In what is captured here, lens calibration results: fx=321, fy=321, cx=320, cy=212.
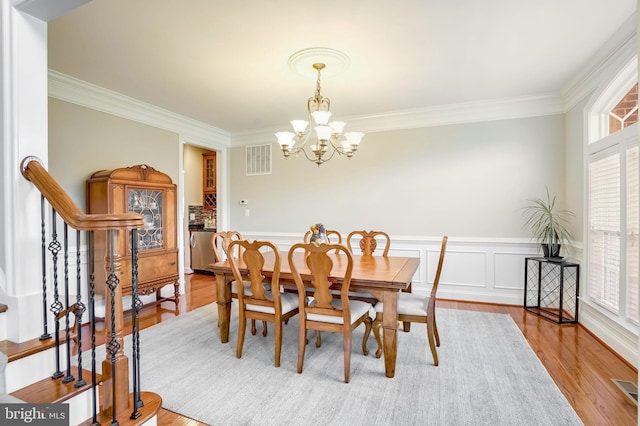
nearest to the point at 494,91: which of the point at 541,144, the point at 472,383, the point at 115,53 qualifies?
the point at 541,144

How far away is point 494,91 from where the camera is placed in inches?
147

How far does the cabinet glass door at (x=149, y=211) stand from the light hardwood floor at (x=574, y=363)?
0.84m

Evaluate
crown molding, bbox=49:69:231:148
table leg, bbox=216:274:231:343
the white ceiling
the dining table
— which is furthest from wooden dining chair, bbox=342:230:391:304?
crown molding, bbox=49:69:231:148

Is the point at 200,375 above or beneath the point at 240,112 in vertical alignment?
beneath

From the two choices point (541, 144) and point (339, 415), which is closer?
point (339, 415)

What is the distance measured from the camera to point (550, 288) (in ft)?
12.9

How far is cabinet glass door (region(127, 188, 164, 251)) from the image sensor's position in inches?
143

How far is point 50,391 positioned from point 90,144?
3023 millimetres

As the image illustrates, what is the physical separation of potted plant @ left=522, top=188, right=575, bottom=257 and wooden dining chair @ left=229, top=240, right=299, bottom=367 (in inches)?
118

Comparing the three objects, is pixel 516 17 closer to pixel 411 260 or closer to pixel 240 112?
pixel 411 260

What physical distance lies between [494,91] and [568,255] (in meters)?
2.09

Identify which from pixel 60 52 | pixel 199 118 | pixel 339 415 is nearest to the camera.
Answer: pixel 339 415

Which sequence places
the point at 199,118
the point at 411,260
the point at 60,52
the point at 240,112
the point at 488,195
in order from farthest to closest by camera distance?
the point at 199,118 → the point at 240,112 → the point at 488,195 → the point at 411,260 → the point at 60,52

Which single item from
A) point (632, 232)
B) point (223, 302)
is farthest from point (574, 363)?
point (223, 302)
